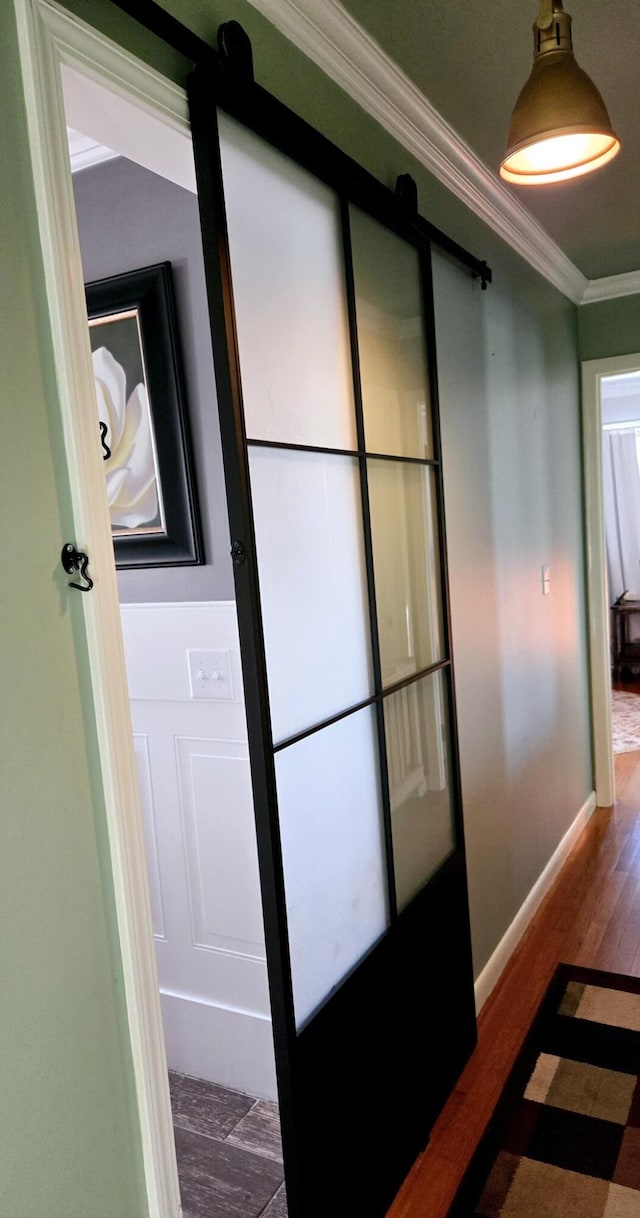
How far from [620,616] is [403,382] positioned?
5.70 metres

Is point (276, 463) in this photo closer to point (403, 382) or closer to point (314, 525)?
point (314, 525)

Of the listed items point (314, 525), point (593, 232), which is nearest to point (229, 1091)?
point (314, 525)

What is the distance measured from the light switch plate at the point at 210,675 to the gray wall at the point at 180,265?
151mm

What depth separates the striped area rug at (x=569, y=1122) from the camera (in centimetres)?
167

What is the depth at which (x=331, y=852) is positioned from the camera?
4.88 feet

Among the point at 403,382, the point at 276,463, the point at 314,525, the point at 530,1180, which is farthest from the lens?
the point at 403,382

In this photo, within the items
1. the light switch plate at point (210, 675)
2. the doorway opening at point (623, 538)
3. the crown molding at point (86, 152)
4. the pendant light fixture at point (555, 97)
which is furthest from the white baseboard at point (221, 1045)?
the doorway opening at point (623, 538)

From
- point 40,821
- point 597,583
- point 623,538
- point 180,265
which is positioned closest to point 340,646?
point 40,821

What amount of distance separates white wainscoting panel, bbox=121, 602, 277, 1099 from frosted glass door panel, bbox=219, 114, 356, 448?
0.67 meters

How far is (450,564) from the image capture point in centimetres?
214

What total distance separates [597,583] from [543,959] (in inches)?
74.1

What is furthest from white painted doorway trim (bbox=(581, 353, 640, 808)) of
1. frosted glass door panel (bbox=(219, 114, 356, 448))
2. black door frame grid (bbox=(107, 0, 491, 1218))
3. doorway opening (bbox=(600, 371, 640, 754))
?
doorway opening (bbox=(600, 371, 640, 754))

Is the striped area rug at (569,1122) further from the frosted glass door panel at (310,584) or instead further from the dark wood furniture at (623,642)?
the dark wood furniture at (623,642)

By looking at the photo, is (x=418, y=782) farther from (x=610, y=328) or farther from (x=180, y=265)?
(x=610, y=328)
